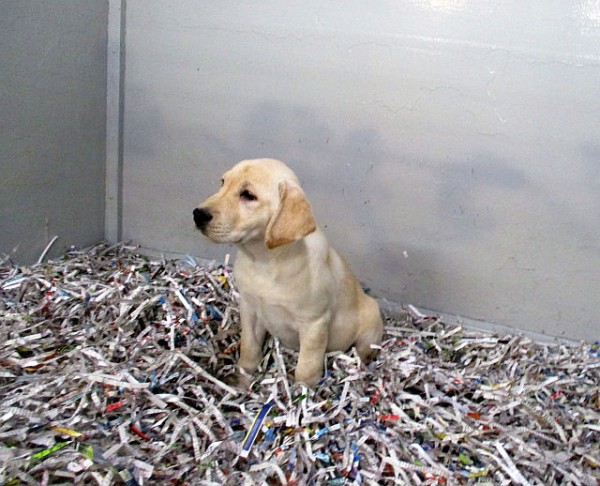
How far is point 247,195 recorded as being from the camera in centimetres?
232

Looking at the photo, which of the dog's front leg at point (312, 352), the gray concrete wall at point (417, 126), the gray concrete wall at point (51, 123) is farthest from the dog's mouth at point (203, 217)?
the gray concrete wall at point (51, 123)

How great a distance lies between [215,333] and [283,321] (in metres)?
0.57

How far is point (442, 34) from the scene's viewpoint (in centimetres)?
316

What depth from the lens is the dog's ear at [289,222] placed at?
2.21 meters

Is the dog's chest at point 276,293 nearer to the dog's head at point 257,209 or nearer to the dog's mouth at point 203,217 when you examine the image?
the dog's head at point 257,209

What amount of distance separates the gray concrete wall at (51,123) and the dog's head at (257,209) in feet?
5.29

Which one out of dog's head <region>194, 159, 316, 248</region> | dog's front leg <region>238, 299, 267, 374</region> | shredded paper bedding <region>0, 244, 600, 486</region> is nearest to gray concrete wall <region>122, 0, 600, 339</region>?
shredded paper bedding <region>0, 244, 600, 486</region>

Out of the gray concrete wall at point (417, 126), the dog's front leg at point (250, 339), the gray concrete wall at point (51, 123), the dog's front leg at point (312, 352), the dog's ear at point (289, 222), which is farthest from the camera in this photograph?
the gray concrete wall at point (51, 123)

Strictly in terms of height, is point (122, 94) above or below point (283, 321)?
above

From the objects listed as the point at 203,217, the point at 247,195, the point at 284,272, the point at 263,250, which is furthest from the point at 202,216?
the point at 284,272

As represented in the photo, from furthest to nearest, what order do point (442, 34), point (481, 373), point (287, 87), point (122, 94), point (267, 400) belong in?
point (122, 94)
point (287, 87)
point (442, 34)
point (481, 373)
point (267, 400)

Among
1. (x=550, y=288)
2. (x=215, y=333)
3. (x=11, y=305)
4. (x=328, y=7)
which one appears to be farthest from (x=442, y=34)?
(x=11, y=305)

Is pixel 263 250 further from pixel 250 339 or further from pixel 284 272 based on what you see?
pixel 250 339

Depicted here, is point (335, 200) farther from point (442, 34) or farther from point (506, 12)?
point (506, 12)
